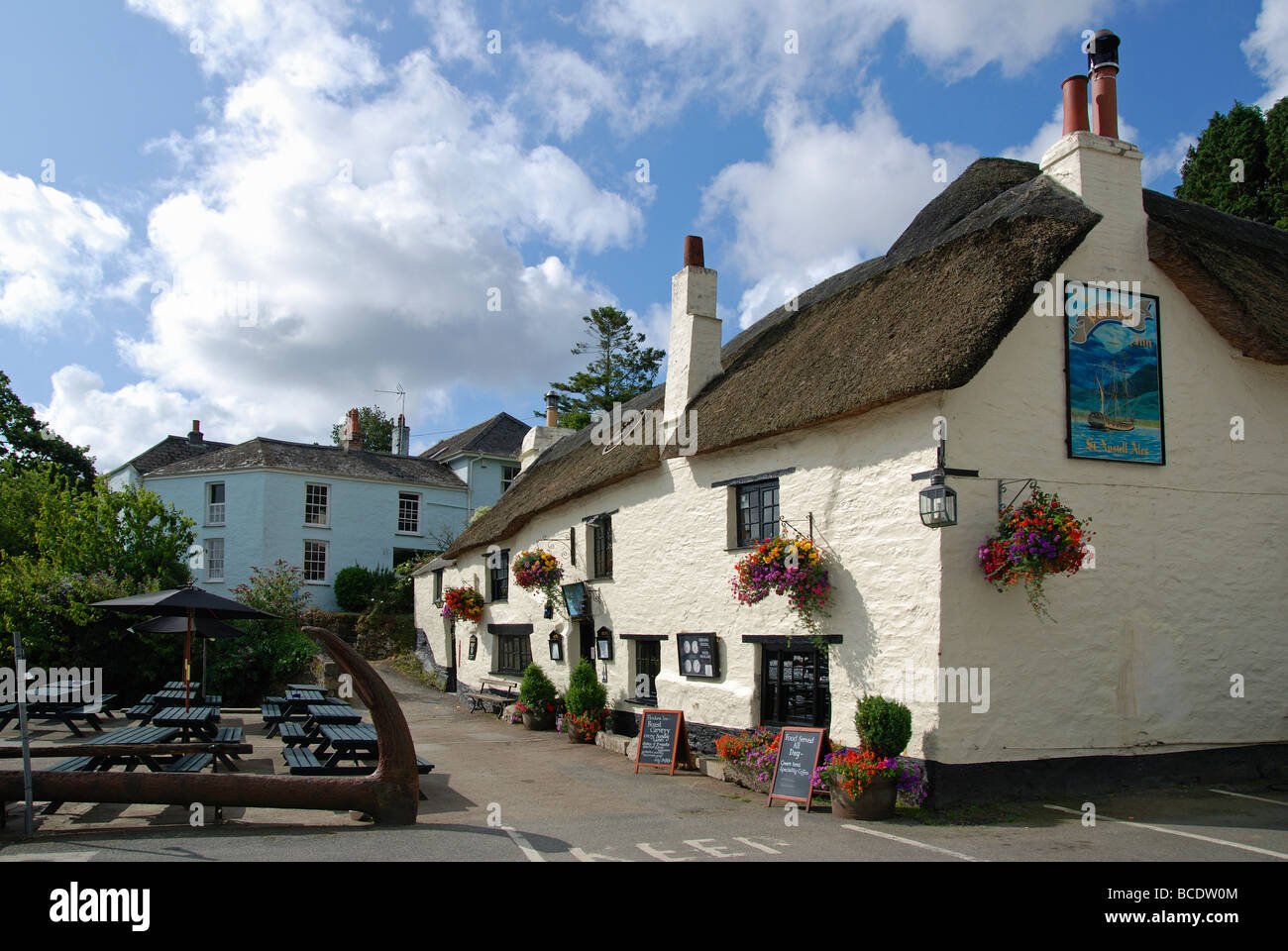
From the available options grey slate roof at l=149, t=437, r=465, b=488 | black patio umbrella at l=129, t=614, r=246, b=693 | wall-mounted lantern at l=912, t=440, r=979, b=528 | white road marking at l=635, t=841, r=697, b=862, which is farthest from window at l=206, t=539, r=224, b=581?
wall-mounted lantern at l=912, t=440, r=979, b=528

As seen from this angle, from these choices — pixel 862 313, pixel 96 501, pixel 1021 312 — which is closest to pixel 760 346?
pixel 862 313

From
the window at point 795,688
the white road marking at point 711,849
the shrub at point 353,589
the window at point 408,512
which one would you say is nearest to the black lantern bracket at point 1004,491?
the window at point 795,688

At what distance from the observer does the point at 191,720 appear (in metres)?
10.1

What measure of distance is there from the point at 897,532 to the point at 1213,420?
4.24 meters

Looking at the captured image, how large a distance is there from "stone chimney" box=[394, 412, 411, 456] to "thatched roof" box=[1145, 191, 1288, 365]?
31.9 meters

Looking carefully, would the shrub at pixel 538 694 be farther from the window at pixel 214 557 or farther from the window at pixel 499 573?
the window at pixel 214 557

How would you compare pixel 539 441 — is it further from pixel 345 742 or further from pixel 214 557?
pixel 345 742

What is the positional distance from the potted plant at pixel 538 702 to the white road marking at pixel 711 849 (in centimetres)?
904

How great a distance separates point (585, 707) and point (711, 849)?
297 inches

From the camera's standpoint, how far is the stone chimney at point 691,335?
1456cm

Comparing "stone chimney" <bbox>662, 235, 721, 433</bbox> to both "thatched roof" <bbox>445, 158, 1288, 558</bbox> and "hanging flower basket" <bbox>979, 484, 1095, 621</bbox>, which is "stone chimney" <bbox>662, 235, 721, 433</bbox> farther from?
"hanging flower basket" <bbox>979, 484, 1095, 621</bbox>

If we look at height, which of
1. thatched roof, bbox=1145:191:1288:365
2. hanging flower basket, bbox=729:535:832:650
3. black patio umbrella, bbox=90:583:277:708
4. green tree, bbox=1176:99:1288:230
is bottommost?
black patio umbrella, bbox=90:583:277:708

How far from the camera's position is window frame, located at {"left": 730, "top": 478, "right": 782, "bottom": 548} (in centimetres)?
1164
